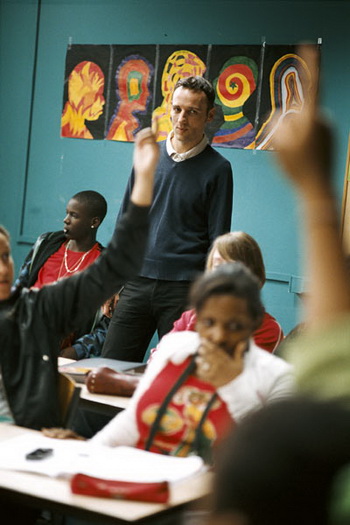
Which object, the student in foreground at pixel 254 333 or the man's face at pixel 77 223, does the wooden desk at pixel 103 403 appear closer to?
the student in foreground at pixel 254 333

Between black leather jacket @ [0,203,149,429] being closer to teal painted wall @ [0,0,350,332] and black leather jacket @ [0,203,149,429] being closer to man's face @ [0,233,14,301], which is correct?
man's face @ [0,233,14,301]

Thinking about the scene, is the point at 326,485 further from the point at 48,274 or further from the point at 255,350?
the point at 48,274

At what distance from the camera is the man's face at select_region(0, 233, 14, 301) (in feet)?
8.02

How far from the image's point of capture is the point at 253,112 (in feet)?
16.3

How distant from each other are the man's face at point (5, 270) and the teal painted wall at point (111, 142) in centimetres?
257

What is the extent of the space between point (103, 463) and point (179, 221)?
72.4 inches

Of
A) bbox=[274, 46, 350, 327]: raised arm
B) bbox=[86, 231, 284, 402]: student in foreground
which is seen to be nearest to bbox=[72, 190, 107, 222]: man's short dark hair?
bbox=[86, 231, 284, 402]: student in foreground

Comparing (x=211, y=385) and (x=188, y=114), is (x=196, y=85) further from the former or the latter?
(x=211, y=385)

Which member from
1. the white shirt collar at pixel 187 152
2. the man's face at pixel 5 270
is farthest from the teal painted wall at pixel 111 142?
the man's face at pixel 5 270

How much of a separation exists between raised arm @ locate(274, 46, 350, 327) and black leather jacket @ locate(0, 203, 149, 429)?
1698 mm

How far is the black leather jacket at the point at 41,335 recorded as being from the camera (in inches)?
92.9

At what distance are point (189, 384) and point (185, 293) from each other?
4.70 feet

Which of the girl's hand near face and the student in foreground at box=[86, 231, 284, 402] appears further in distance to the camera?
the student in foreground at box=[86, 231, 284, 402]

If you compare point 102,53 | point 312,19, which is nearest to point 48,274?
point 102,53
